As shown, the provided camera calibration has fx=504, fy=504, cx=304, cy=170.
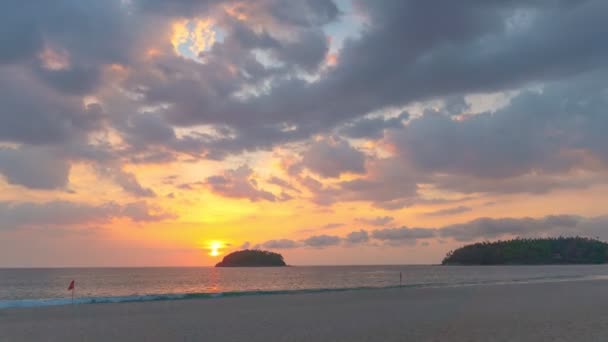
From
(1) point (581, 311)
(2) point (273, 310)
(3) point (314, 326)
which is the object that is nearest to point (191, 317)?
(2) point (273, 310)

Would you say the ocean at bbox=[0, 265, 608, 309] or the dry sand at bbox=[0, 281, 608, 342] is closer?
the dry sand at bbox=[0, 281, 608, 342]

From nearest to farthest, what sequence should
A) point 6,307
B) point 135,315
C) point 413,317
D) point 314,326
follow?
point 314,326, point 413,317, point 135,315, point 6,307

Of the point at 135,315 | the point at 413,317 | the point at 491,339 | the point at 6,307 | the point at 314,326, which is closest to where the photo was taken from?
the point at 491,339

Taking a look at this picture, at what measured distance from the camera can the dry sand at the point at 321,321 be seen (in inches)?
919

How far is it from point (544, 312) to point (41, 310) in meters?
35.1

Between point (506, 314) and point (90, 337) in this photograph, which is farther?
point (506, 314)

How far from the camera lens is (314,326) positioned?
26.8m

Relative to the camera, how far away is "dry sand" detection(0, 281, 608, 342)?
23344 millimetres

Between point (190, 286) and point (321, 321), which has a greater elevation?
point (321, 321)

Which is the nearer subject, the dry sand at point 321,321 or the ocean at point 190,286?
the dry sand at point 321,321

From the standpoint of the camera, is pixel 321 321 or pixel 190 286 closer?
pixel 321 321

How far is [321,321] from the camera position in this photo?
29.0 m

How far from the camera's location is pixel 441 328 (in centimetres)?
2541

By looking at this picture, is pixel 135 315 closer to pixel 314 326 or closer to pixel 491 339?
pixel 314 326
